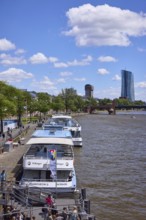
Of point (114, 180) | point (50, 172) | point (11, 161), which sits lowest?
point (114, 180)

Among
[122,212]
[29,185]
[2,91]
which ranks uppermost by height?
[2,91]

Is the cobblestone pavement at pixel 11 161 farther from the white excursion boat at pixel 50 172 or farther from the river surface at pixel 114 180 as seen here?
the river surface at pixel 114 180

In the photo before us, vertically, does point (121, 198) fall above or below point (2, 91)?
below

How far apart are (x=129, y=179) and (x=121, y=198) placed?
7.58m

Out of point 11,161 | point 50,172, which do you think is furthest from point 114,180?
point 11,161

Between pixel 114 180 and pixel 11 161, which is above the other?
pixel 11 161

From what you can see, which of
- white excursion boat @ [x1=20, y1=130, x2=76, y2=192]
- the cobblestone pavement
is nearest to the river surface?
white excursion boat @ [x1=20, y1=130, x2=76, y2=192]

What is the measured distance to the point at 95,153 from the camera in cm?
6009

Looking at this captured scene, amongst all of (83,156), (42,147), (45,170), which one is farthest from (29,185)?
(83,156)

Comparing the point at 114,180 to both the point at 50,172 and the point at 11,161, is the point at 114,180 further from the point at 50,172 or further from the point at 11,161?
the point at 11,161

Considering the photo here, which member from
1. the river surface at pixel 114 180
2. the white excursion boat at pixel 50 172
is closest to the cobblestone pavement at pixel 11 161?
the white excursion boat at pixel 50 172

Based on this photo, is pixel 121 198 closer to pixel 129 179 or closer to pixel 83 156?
pixel 129 179

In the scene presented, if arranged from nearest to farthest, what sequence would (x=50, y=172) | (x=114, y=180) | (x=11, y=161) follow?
(x=50, y=172), (x=114, y=180), (x=11, y=161)

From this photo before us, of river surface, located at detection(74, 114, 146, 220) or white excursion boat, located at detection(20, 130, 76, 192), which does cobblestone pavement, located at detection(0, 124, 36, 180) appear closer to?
white excursion boat, located at detection(20, 130, 76, 192)
